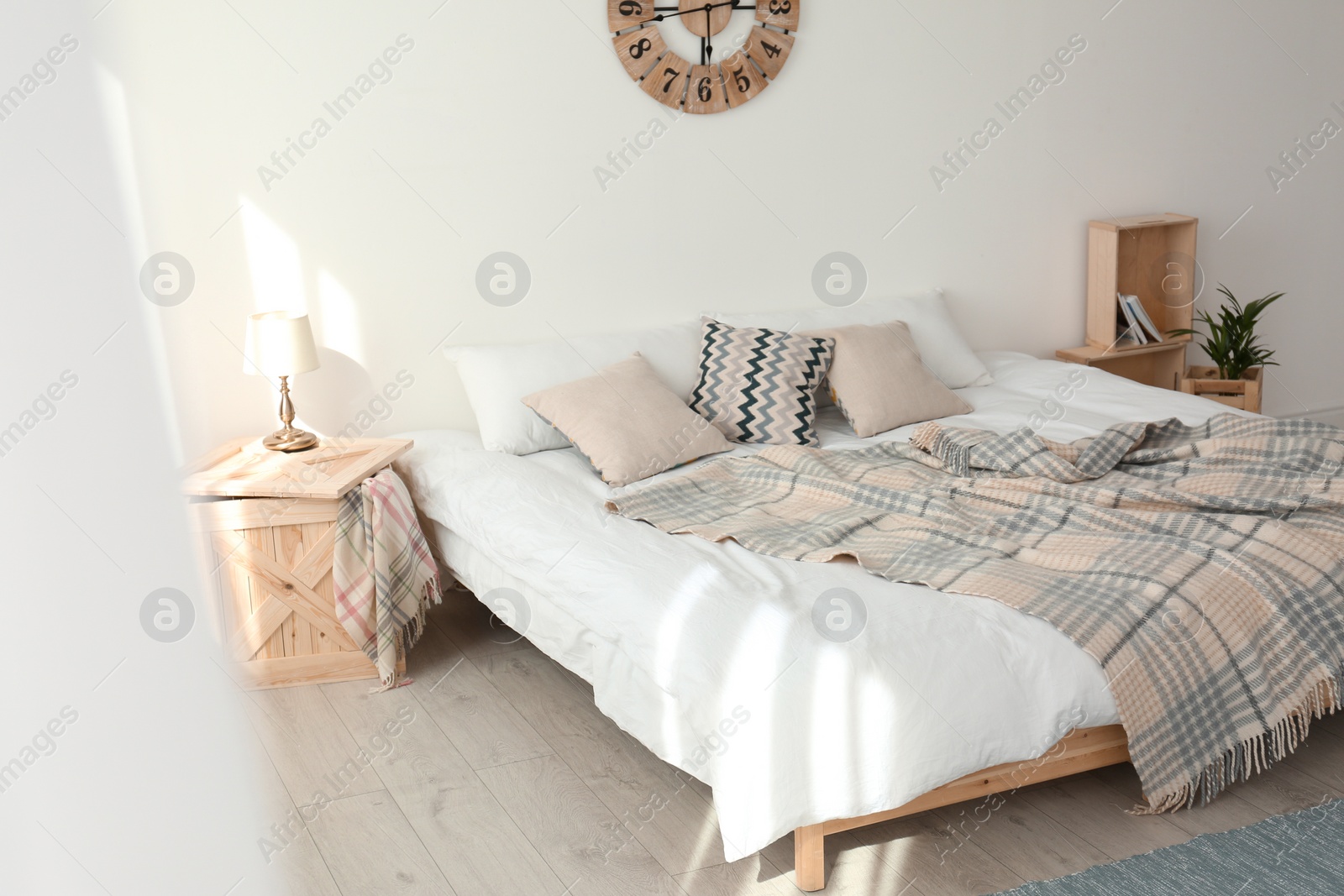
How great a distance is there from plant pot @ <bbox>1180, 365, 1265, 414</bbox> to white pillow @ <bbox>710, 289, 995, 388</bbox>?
0.91 meters

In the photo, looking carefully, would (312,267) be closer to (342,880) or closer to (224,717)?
(342,880)

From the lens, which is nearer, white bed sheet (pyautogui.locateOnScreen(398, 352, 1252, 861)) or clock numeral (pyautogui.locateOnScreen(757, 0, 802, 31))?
white bed sheet (pyautogui.locateOnScreen(398, 352, 1252, 861))

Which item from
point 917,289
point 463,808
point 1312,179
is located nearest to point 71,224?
point 463,808

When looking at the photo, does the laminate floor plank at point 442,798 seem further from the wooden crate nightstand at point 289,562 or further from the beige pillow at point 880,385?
the beige pillow at point 880,385

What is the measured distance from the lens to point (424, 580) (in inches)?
112

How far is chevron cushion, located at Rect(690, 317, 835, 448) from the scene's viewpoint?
3197 mm

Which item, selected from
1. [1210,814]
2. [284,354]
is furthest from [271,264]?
[1210,814]

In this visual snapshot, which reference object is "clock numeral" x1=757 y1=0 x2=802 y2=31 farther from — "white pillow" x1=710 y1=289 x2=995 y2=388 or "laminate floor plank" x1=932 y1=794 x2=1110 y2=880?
"laminate floor plank" x1=932 y1=794 x2=1110 y2=880

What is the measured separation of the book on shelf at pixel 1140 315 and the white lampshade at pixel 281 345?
300 cm

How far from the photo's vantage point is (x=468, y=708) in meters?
2.66

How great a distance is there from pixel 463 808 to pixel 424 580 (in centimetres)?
78

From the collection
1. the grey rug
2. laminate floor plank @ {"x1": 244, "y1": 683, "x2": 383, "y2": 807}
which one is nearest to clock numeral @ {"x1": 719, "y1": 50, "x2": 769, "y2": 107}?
laminate floor plank @ {"x1": 244, "y1": 683, "x2": 383, "y2": 807}

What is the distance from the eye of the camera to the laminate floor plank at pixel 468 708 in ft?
8.03

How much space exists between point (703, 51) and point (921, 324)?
116cm
